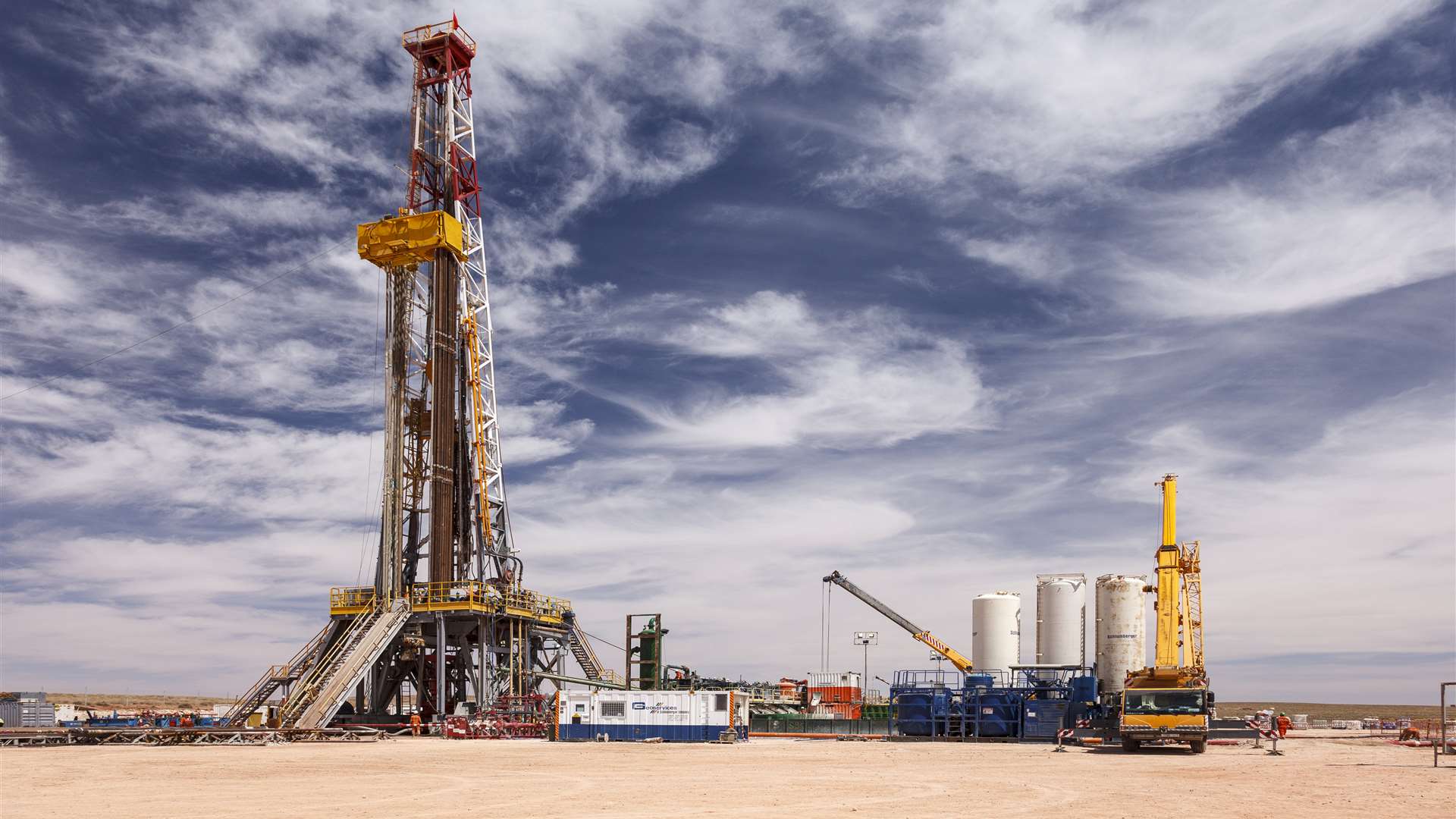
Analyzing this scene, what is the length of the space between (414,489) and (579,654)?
12.3 m

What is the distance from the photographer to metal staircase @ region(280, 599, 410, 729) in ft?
159

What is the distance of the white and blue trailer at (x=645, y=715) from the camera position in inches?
1865

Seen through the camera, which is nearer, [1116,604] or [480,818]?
[480,818]

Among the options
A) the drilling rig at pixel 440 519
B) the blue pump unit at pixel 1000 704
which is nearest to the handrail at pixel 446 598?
the drilling rig at pixel 440 519

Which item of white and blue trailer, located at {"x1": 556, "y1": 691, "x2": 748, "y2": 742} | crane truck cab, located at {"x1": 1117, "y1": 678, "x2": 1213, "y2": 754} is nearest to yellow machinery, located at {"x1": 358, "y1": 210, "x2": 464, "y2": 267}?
white and blue trailer, located at {"x1": 556, "y1": 691, "x2": 748, "y2": 742}

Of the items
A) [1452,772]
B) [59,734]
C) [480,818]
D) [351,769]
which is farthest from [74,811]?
[1452,772]

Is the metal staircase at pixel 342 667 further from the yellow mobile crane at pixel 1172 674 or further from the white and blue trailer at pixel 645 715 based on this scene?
the yellow mobile crane at pixel 1172 674

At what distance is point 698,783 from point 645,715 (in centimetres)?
2348

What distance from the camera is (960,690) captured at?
179 feet

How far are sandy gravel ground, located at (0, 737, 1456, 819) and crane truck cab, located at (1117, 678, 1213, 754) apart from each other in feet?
2.47

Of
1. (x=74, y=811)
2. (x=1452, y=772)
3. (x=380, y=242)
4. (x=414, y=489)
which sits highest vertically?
(x=380, y=242)

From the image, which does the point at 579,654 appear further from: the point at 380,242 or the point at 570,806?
the point at 570,806

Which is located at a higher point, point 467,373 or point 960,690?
point 467,373

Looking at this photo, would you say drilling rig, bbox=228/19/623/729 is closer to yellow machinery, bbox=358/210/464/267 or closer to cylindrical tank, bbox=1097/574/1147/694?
yellow machinery, bbox=358/210/464/267
